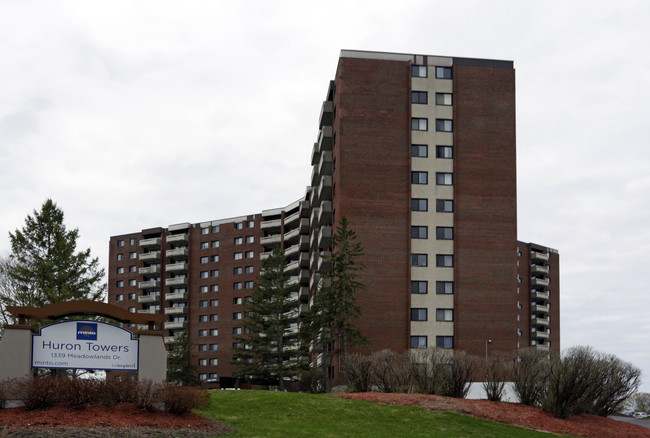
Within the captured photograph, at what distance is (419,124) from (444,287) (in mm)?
15047

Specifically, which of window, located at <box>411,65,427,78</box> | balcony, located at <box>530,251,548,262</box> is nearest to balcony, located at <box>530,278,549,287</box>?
balcony, located at <box>530,251,548,262</box>

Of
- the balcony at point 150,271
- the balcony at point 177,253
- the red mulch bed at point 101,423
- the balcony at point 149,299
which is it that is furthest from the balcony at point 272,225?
the red mulch bed at point 101,423

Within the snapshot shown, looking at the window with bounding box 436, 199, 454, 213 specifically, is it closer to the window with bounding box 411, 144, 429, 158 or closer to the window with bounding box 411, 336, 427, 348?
the window with bounding box 411, 144, 429, 158

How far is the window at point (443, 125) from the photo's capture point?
71.6 metres

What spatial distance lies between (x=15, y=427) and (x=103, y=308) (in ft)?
19.3

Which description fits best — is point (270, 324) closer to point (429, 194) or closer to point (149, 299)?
point (429, 194)

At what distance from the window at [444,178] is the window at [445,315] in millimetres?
11498

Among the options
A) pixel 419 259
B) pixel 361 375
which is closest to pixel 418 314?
pixel 419 259

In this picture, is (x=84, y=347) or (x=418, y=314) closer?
(x=84, y=347)

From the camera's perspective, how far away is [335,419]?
28109mm

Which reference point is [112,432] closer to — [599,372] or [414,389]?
[414,389]

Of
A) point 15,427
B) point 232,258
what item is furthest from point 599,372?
point 232,258

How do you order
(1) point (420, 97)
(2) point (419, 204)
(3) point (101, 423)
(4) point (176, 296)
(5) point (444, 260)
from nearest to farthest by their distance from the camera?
(3) point (101, 423), (5) point (444, 260), (2) point (419, 204), (1) point (420, 97), (4) point (176, 296)

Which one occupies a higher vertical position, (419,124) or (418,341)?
(419,124)
